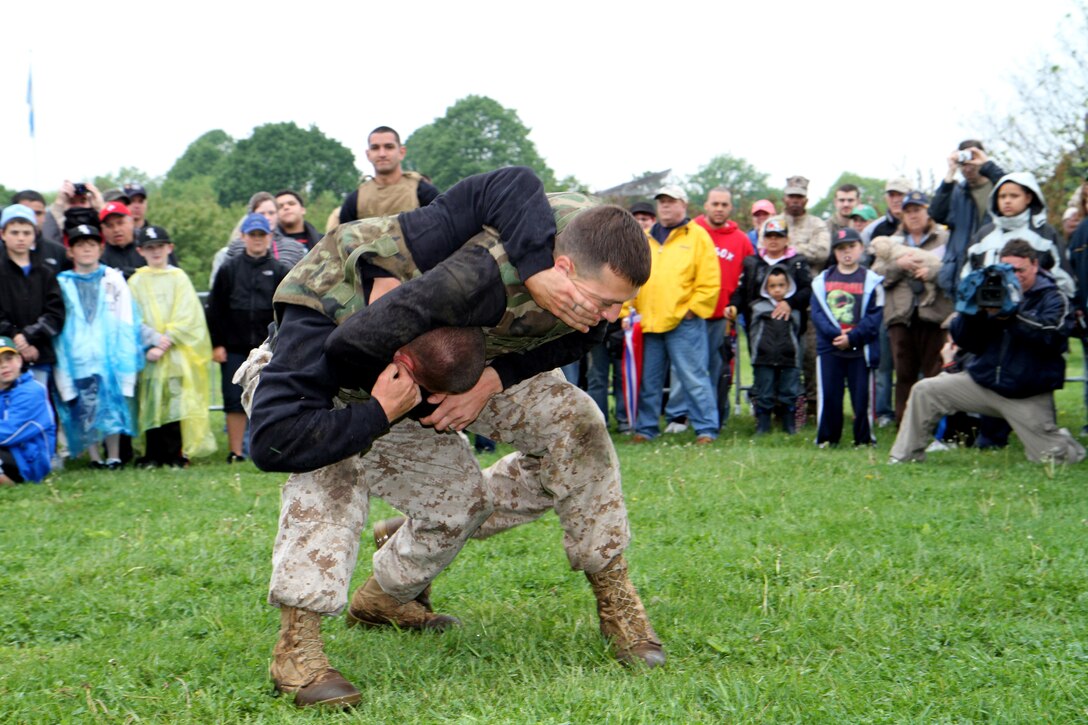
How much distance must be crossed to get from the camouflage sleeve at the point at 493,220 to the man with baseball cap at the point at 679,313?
23.5 feet

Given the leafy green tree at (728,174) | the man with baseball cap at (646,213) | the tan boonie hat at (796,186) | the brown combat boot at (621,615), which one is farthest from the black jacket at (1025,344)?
the leafy green tree at (728,174)

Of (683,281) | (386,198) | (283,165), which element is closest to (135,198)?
(386,198)

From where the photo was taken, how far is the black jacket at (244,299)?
1038cm

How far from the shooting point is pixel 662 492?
7480 millimetres

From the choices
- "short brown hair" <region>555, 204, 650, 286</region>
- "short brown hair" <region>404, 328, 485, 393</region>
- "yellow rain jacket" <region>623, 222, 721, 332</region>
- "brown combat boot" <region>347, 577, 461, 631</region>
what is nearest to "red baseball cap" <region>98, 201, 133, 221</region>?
"yellow rain jacket" <region>623, 222, 721, 332</region>

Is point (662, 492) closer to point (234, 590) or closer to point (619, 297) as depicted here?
point (234, 590)

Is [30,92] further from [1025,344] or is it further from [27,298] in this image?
[1025,344]

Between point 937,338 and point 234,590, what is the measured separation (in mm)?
7670

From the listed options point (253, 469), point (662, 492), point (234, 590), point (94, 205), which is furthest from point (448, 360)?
point (94, 205)

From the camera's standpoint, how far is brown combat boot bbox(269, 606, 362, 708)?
3.79m

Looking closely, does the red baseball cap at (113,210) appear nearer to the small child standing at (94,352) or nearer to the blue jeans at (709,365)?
the small child standing at (94,352)

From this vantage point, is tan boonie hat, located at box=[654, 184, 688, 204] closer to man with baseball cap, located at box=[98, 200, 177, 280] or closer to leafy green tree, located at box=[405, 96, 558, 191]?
man with baseball cap, located at box=[98, 200, 177, 280]

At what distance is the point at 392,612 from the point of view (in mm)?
4742

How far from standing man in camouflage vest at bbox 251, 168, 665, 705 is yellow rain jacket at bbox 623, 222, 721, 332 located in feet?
21.3
